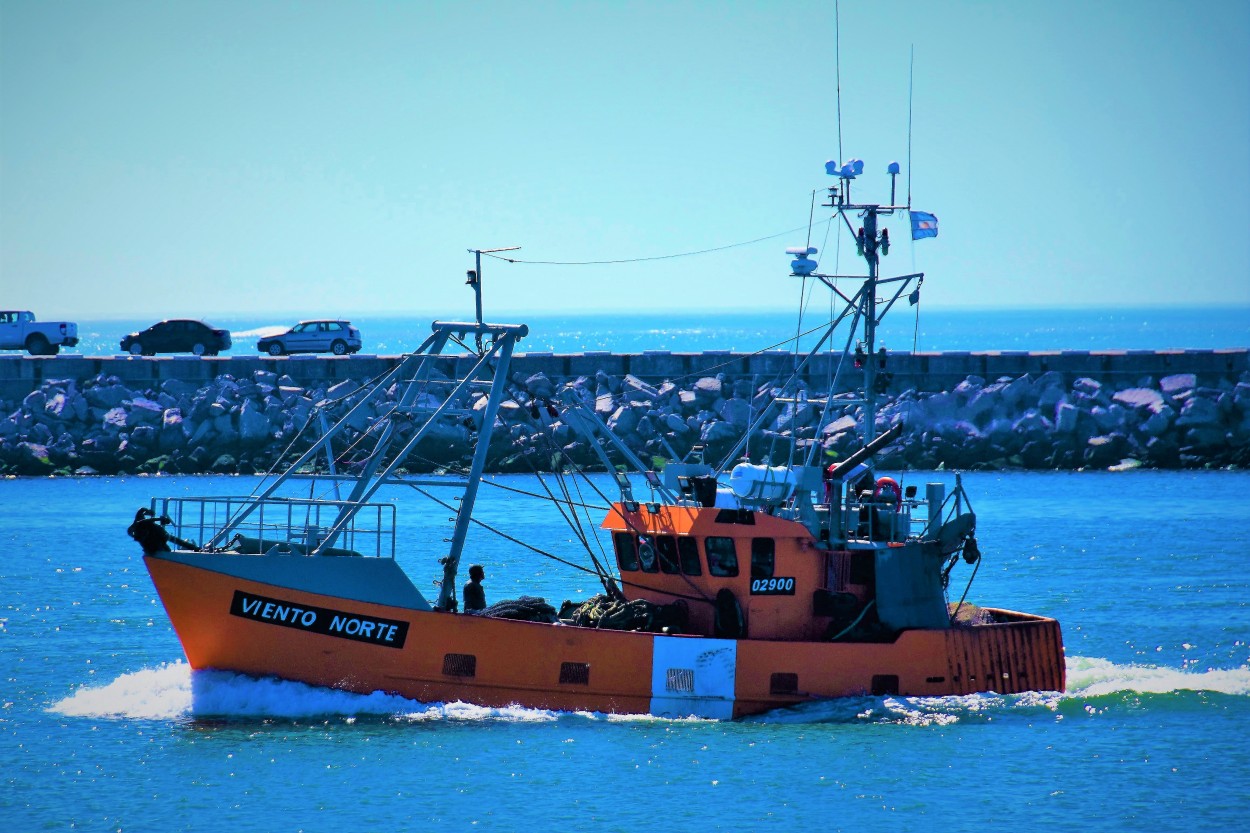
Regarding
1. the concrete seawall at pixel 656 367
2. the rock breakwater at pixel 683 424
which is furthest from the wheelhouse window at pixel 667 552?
the concrete seawall at pixel 656 367

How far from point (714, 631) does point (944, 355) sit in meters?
30.9

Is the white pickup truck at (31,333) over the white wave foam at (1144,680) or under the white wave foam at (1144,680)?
over

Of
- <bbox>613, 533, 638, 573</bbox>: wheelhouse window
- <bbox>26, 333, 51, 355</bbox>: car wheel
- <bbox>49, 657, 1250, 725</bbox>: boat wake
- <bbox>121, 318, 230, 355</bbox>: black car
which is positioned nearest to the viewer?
<bbox>49, 657, 1250, 725</bbox>: boat wake

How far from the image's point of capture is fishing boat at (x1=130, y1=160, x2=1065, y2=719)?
61.7 ft

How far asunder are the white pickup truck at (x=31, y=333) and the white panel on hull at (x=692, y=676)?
40.3 m

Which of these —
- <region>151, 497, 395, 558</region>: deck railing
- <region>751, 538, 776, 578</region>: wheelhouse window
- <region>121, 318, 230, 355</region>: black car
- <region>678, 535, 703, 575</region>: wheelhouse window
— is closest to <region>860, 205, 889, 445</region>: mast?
<region>751, 538, 776, 578</region>: wheelhouse window

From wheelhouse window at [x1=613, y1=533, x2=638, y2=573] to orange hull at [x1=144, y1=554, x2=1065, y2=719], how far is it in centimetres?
163

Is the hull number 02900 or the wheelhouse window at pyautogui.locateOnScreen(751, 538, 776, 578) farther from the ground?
the wheelhouse window at pyautogui.locateOnScreen(751, 538, 776, 578)

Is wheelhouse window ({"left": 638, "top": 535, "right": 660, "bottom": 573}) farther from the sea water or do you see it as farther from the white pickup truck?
the white pickup truck

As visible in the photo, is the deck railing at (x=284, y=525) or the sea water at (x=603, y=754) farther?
the deck railing at (x=284, y=525)

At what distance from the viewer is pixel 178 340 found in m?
55.0

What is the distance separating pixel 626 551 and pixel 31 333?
130 feet

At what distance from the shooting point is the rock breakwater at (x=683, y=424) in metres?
45.1

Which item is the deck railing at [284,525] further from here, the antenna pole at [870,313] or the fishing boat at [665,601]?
the antenna pole at [870,313]
